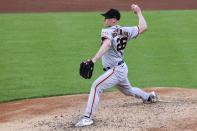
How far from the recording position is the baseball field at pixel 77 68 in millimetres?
6430

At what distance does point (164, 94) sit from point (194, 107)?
1310 mm

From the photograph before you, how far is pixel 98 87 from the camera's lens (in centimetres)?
620

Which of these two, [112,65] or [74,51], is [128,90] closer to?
[112,65]

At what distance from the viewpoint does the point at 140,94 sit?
6.98m

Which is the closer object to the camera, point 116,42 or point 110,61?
point 116,42

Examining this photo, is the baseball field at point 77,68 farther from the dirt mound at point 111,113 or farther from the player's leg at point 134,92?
the player's leg at point 134,92

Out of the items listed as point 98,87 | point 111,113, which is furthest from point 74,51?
point 98,87

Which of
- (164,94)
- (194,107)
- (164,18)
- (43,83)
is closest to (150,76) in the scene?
(164,94)

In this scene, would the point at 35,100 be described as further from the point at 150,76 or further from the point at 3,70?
the point at 150,76

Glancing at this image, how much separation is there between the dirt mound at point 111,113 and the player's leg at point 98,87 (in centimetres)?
24

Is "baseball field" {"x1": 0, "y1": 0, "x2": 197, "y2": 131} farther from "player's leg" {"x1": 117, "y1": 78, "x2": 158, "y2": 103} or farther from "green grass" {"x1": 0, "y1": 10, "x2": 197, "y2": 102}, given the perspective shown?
"player's leg" {"x1": 117, "y1": 78, "x2": 158, "y2": 103}

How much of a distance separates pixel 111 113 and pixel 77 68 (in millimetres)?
3607

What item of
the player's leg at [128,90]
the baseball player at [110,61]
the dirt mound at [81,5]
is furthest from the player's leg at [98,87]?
the dirt mound at [81,5]

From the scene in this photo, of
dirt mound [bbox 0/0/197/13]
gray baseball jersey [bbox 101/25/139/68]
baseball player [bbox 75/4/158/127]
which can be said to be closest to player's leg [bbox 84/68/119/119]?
baseball player [bbox 75/4/158/127]
